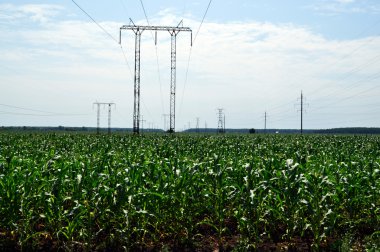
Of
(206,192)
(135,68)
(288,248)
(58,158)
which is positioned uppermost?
(135,68)

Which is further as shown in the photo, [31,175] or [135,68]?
[135,68]

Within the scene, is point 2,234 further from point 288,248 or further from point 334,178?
point 334,178

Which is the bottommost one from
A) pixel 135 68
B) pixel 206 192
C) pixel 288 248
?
pixel 288 248

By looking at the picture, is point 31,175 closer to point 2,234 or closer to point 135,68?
point 2,234

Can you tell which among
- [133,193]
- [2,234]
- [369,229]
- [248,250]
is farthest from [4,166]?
[369,229]

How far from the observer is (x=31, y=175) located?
662cm

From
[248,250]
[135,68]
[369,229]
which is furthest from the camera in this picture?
[135,68]

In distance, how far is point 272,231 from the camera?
6.73m

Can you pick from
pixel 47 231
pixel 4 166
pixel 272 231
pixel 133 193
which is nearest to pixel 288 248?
pixel 272 231

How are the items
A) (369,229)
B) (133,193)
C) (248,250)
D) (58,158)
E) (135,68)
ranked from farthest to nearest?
(135,68) → (58,158) → (369,229) → (133,193) → (248,250)

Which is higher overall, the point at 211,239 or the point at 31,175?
the point at 31,175

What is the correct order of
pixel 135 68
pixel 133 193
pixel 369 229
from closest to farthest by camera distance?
pixel 133 193, pixel 369 229, pixel 135 68

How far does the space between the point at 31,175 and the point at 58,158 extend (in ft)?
4.39

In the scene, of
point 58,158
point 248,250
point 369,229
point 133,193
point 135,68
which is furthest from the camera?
point 135,68
